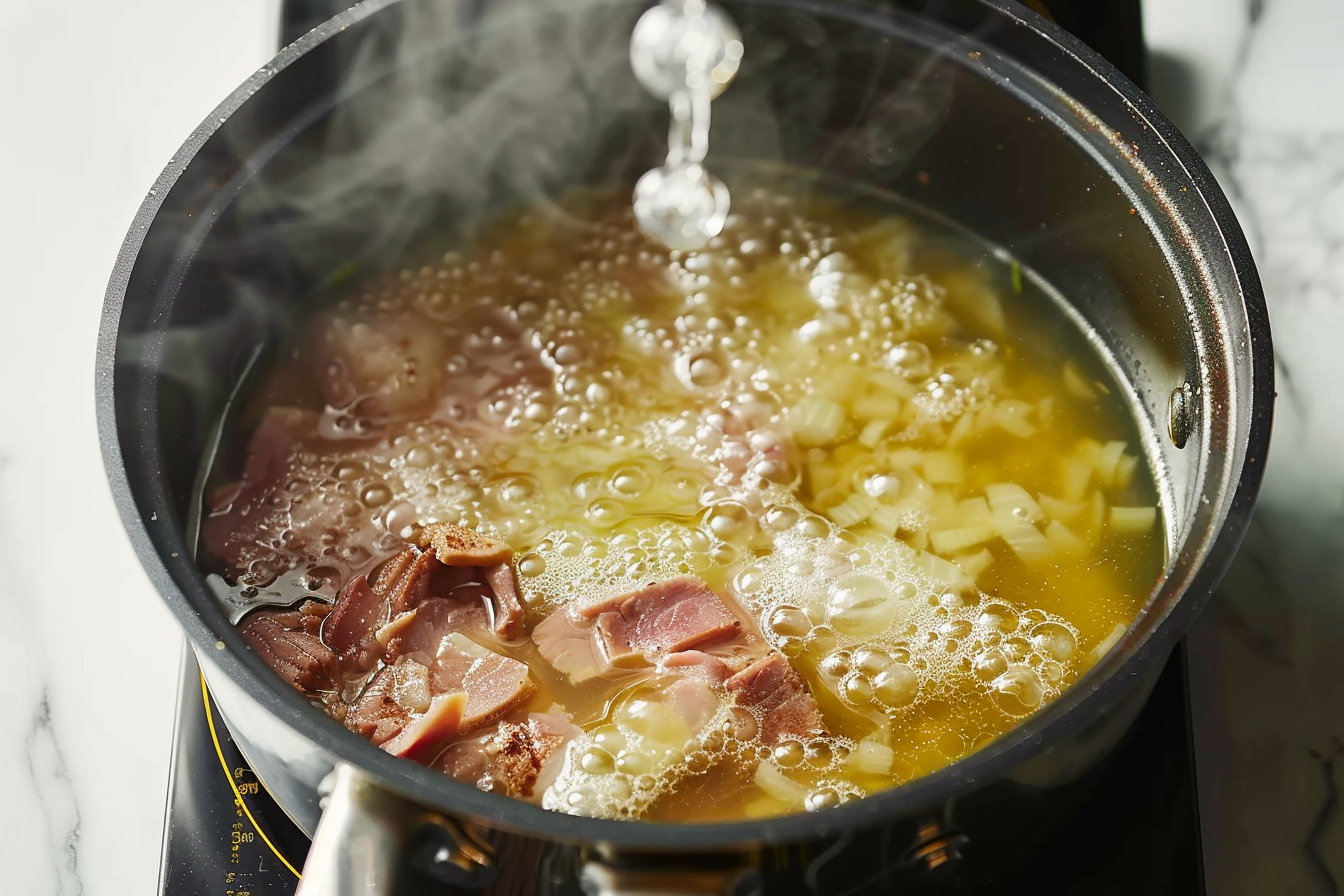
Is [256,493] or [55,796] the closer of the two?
[55,796]

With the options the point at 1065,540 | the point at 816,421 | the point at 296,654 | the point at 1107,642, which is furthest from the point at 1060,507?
the point at 296,654

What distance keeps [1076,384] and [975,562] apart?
0.34 meters

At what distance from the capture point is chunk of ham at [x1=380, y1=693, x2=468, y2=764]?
122 centimetres

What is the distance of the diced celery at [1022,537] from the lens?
4.88 ft

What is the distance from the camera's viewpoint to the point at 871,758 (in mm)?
1297

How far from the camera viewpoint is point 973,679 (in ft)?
4.49

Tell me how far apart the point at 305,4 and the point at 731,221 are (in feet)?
2.16

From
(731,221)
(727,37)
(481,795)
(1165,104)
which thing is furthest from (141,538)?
(1165,104)

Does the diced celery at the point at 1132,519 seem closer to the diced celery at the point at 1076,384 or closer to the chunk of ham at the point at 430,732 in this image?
the diced celery at the point at 1076,384

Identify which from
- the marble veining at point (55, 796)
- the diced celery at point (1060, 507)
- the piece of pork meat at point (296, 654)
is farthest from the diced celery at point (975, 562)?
the marble veining at point (55, 796)

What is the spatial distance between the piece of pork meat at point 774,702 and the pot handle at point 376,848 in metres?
0.37

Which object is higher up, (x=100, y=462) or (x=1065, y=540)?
(x=100, y=462)

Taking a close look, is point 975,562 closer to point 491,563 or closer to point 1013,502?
point 1013,502

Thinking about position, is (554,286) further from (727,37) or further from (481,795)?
(481,795)
